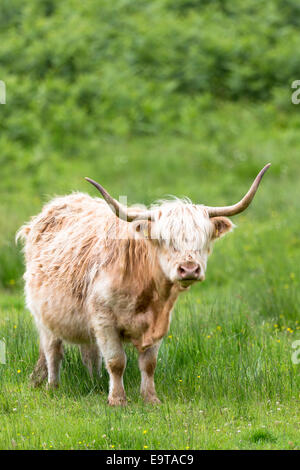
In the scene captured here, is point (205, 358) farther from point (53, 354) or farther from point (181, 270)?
point (181, 270)

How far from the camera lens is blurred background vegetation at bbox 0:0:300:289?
1578 centimetres

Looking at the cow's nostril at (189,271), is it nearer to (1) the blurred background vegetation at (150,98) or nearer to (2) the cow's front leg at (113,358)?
(2) the cow's front leg at (113,358)

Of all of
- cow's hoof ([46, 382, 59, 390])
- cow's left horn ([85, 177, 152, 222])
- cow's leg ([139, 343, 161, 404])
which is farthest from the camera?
cow's hoof ([46, 382, 59, 390])

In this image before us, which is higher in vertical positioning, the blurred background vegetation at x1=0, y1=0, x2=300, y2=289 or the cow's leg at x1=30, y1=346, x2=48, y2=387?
the blurred background vegetation at x1=0, y1=0, x2=300, y2=289

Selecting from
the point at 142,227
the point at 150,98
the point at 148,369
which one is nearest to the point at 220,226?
the point at 142,227

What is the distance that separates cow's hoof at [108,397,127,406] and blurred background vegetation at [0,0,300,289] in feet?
24.4

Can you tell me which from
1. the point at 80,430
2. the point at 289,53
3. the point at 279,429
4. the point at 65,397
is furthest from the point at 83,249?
the point at 289,53

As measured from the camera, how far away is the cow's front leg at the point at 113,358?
6188 millimetres

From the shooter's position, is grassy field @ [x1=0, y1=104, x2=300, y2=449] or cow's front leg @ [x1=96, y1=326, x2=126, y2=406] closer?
grassy field @ [x1=0, y1=104, x2=300, y2=449]

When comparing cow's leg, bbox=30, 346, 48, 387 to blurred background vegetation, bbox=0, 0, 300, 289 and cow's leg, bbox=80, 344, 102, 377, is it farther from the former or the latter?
blurred background vegetation, bbox=0, 0, 300, 289

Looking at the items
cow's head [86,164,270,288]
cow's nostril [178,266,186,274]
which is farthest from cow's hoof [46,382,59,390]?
cow's nostril [178,266,186,274]

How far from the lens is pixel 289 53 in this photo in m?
19.6

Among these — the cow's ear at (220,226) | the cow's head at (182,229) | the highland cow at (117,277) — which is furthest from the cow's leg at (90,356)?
the cow's ear at (220,226)

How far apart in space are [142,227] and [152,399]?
1.30 metres
